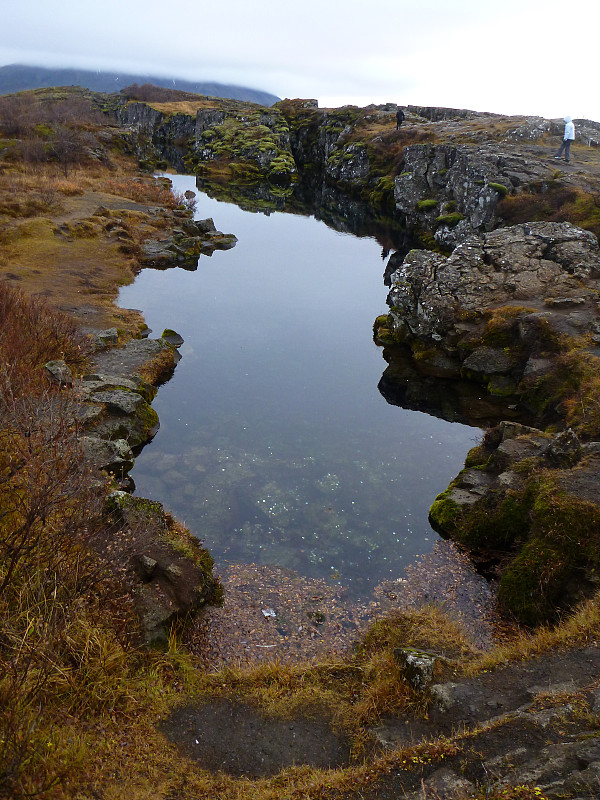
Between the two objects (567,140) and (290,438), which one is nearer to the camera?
(290,438)

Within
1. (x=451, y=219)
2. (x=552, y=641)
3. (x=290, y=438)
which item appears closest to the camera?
(x=552, y=641)

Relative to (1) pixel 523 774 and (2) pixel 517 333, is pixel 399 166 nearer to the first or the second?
(2) pixel 517 333

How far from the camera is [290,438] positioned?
2406 cm

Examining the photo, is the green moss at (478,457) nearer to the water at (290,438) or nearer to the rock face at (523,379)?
the rock face at (523,379)

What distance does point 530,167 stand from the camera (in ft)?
169

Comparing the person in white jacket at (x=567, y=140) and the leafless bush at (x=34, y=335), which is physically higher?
the person in white jacket at (x=567, y=140)

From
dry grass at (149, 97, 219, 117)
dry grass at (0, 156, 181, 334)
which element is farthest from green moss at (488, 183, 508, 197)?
dry grass at (149, 97, 219, 117)

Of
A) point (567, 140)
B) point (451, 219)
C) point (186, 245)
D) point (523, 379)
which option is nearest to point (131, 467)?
point (523, 379)

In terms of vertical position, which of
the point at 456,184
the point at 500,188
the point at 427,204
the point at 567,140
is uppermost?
the point at 567,140

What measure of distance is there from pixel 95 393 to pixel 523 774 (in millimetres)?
Result: 20810

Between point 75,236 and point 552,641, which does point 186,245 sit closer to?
point 75,236

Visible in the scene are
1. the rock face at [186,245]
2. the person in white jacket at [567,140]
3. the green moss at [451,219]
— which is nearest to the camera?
the person in white jacket at [567,140]

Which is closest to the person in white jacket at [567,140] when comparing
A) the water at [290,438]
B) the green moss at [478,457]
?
the water at [290,438]

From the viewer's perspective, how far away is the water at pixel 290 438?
1831 cm
